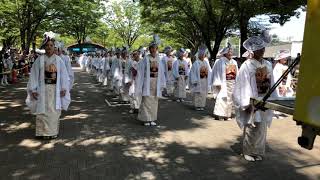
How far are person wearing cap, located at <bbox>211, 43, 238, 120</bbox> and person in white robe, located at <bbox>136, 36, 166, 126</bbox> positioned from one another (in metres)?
1.53

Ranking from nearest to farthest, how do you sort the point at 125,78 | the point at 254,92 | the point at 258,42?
the point at 258,42, the point at 254,92, the point at 125,78

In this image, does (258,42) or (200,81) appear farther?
(200,81)

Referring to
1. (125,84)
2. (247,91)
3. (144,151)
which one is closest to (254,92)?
(247,91)

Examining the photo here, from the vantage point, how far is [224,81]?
37.9 feet

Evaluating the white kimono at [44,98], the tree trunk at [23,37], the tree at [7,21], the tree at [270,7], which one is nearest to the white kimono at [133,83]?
the white kimono at [44,98]

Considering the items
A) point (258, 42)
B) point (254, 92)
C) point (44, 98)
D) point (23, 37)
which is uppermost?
point (23, 37)

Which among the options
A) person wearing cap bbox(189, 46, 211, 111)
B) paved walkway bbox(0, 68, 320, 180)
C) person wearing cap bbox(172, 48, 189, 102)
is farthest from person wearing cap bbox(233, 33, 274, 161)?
person wearing cap bbox(172, 48, 189, 102)

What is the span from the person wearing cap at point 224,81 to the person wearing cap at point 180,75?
4.82 metres

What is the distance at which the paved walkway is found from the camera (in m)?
6.46

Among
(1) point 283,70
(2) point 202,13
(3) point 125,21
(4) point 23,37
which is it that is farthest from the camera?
(3) point 125,21

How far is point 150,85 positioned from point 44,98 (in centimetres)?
289

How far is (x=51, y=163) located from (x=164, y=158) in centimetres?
177

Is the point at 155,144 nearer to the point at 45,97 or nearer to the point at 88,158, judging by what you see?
the point at 88,158

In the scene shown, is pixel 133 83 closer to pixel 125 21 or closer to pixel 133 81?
pixel 133 81
